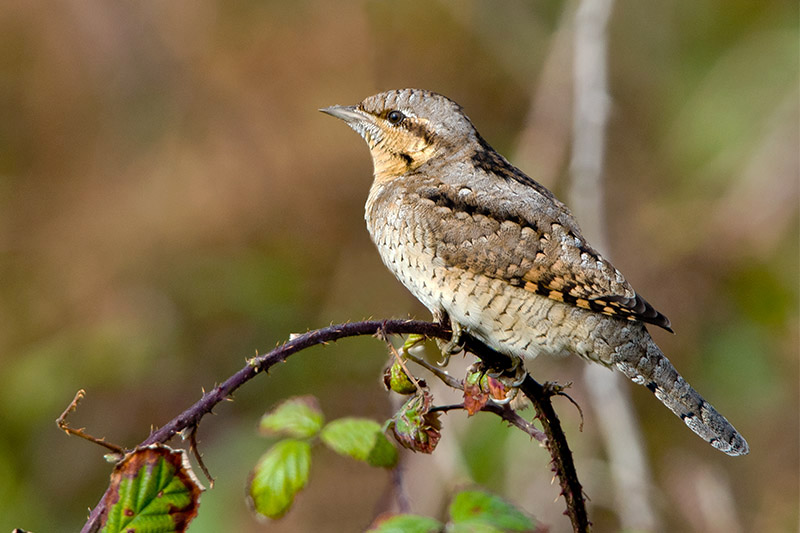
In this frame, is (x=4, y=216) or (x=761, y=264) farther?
(x=4, y=216)

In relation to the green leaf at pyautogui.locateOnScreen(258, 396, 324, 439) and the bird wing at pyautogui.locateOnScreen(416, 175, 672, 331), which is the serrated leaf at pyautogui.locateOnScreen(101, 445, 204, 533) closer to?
the green leaf at pyautogui.locateOnScreen(258, 396, 324, 439)

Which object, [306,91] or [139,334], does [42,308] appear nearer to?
[139,334]

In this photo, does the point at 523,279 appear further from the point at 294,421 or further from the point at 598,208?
the point at 598,208

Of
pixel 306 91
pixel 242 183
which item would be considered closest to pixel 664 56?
pixel 306 91

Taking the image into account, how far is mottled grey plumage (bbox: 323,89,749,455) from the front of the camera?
245 centimetres

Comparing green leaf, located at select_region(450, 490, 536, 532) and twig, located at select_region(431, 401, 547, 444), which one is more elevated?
twig, located at select_region(431, 401, 547, 444)

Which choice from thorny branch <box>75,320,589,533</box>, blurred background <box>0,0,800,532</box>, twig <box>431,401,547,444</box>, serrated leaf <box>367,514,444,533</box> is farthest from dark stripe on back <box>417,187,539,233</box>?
blurred background <box>0,0,800,532</box>

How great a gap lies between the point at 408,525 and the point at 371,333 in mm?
464

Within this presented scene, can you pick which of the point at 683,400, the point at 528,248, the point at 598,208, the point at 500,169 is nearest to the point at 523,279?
the point at 528,248

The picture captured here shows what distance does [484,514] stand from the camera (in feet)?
5.84

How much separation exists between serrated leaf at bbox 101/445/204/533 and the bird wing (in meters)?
1.31

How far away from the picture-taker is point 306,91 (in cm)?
629

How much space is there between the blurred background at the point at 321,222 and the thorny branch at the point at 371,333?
226 cm

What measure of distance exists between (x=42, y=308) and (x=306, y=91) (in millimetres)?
2530
